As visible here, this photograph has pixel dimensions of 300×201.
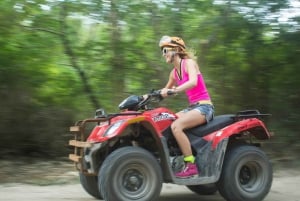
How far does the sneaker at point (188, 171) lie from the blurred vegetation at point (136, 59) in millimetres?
4193

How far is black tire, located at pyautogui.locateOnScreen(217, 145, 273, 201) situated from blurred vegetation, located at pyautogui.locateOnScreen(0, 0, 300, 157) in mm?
3706

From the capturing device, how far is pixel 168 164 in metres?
6.63

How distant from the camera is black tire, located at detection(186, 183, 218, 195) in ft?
25.3

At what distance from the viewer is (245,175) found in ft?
23.9

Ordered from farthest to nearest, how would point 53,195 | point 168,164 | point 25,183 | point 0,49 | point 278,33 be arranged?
point 278,33
point 0,49
point 25,183
point 53,195
point 168,164

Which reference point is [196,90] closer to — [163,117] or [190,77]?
[190,77]

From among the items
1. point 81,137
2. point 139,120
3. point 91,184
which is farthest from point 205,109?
point 91,184

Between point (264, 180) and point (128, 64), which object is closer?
point (264, 180)

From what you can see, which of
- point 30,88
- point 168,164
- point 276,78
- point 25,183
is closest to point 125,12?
point 30,88

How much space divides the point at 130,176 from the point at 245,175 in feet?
5.69

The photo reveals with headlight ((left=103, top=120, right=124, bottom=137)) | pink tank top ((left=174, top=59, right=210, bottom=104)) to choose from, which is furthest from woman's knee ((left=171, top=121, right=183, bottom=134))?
headlight ((left=103, top=120, right=124, bottom=137))

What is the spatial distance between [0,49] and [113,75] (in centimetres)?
240

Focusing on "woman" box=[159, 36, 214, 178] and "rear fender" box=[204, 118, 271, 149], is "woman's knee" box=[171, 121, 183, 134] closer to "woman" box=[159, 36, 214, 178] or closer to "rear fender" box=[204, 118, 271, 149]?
"woman" box=[159, 36, 214, 178]

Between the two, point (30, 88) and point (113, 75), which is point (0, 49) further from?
point (113, 75)
